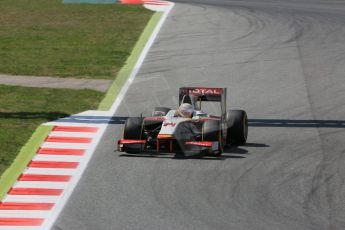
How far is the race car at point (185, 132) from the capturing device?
21.7 m

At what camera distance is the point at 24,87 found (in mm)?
30125

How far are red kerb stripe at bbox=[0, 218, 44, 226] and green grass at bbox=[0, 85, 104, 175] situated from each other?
4299mm

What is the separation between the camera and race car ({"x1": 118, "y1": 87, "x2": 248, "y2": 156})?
71.2ft

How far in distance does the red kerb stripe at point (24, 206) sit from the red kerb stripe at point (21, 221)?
700mm

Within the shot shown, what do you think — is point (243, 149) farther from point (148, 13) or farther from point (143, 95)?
point (148, 13)

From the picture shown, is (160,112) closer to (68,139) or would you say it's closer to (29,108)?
(68,139)

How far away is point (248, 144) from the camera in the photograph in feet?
76.4

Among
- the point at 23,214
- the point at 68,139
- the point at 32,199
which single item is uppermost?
the point at 68,139

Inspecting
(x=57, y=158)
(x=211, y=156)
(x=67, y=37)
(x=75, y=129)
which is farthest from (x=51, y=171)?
(x=67, y=37)

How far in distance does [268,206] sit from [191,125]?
428 cm

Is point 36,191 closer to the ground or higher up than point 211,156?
closer to the ground

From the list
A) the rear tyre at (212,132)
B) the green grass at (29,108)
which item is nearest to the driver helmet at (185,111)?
the rear tyre at (212,132)

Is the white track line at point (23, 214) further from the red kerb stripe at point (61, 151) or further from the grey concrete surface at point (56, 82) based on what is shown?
the grey concrete surface at point (56, 82)

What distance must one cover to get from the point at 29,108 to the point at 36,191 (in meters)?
7.82
